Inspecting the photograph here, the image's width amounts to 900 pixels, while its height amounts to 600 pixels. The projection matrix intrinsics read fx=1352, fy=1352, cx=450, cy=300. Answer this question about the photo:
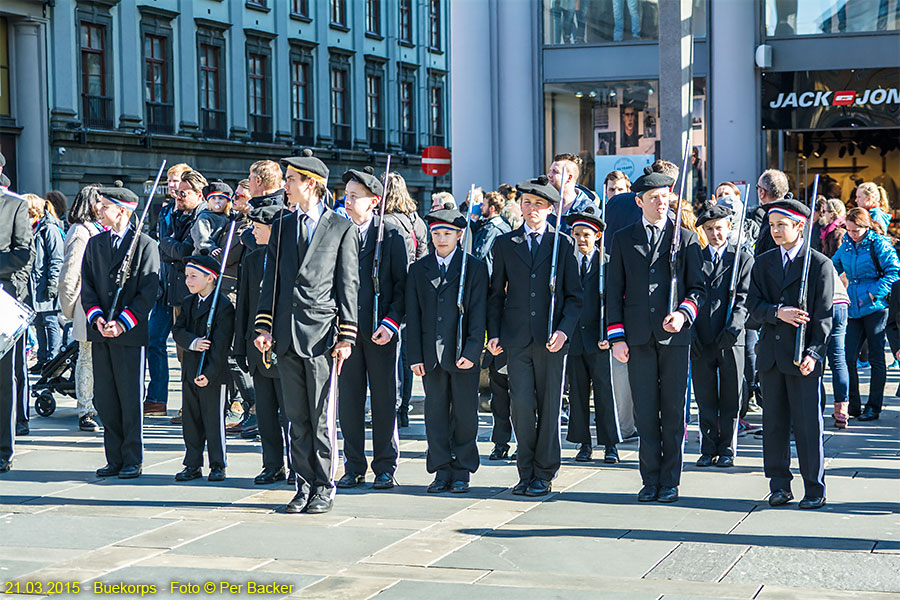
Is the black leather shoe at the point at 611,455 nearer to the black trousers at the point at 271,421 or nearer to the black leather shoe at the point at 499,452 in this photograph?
the black leather shoe at the point at 499,452

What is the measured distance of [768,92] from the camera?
19594 millimetres

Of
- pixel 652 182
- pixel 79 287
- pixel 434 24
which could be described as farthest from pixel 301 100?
pixel 652 182

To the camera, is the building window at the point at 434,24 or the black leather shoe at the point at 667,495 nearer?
the black leather shoe at the point at 667,495

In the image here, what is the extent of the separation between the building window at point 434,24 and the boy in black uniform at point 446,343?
48270 millimetres

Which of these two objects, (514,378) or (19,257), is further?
(19,257)

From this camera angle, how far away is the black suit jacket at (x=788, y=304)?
25.2ft

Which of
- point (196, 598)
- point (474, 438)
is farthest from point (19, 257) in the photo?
point (196, 598)

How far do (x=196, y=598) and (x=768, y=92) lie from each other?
1552 cm

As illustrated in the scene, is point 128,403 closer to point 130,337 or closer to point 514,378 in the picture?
point 130,337

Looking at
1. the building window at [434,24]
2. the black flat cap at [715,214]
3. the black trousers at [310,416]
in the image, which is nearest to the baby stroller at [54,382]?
the black trousers at [310,416]

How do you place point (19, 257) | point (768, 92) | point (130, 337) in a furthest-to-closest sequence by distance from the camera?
point (768, 92) → point (19, 257) → point (130, 337)

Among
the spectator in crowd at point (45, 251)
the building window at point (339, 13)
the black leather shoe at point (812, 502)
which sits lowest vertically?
the black leather shoe at point (812, 502)

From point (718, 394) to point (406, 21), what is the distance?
45848 millimetres

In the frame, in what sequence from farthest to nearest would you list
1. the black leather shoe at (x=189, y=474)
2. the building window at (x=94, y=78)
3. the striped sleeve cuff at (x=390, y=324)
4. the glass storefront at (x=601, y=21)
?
the building window at (x=94, y=78)
the glass storefront at (x=601, y=21)
the black leather shoe at (x=189, y=474)
the striped sleeve cuff at (x=390, y=324)
